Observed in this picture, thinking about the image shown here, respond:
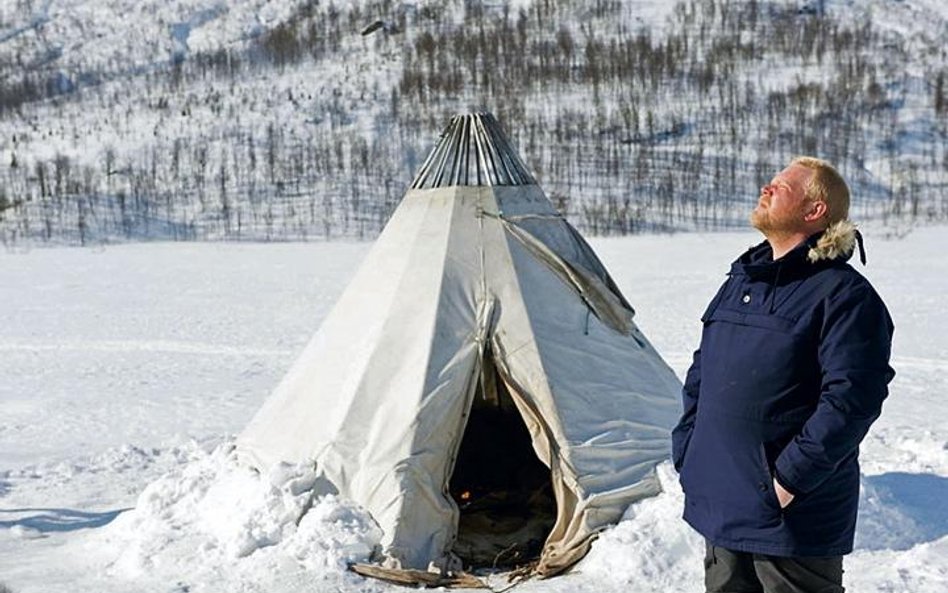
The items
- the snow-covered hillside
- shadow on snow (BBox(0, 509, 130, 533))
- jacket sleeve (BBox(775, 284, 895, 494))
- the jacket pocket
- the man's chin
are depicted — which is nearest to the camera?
jacket sleeve (BBox(775, 284, 895, 494))

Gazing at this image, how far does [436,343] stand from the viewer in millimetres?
6062

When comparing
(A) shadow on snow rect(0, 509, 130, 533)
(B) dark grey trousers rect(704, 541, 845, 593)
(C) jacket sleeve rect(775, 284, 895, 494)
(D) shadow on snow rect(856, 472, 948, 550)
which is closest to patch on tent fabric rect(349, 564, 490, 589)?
(D) shadow on snow rect(856, 472, 948, 550)

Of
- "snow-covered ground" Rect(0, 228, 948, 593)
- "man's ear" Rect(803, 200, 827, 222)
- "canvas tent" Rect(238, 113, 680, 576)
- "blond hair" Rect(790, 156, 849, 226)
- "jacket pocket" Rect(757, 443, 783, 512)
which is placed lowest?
"snow-covered ground" Rect(0, 228, 948, 593)

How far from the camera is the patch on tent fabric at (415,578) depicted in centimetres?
541

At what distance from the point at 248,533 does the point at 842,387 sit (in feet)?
12.0

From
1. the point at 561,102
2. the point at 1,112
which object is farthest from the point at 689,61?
the point at 1,112

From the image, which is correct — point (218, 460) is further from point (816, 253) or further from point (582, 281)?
point (816, 253)

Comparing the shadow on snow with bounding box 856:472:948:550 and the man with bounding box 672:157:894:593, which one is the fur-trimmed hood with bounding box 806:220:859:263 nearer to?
the man with bounding box 672:157:894:593

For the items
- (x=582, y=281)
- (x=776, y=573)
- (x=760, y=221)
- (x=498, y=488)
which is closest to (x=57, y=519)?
(x=498, y=488)

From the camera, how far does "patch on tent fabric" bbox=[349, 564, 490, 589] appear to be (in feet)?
17.7

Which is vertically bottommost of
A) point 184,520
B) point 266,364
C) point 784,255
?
point 266,364

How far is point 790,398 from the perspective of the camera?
2.94 meters

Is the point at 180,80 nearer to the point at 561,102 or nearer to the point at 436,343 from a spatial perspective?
the point at 561,102

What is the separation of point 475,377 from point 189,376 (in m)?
8.24
